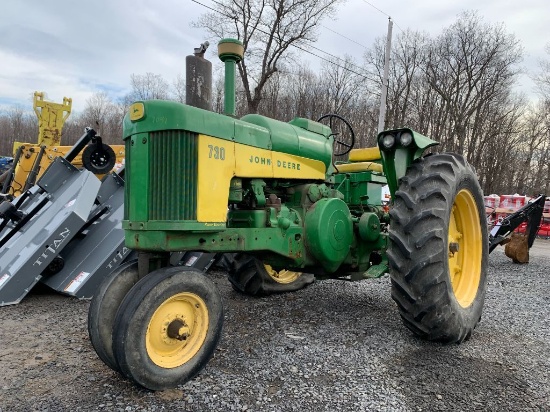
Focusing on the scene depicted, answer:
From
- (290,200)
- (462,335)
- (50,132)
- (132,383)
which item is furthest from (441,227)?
(50,132)

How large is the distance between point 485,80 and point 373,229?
89.7 ft

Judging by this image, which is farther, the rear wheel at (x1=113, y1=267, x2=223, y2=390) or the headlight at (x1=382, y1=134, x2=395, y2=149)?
the headlight at (x1=382, y1=134, x2=395, y2=149)

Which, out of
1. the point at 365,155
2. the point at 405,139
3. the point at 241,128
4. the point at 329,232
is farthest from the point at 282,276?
the point at 241,128

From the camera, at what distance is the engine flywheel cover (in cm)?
356

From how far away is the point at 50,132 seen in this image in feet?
33.9

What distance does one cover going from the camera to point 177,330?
2.56m

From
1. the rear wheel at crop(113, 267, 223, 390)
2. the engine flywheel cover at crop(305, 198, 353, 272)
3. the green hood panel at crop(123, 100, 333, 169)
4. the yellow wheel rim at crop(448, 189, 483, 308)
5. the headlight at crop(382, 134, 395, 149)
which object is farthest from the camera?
the yellow wheel rim at crop(448, 189, 483, 308)

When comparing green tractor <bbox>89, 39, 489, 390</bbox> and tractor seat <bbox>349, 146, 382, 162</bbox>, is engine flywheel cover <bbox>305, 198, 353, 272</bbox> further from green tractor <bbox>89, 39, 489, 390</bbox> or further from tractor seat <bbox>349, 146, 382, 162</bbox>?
tractor seat <bbox>349, 146, 382, 162</bbox>

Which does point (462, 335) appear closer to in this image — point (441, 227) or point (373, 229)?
point (441, 227)

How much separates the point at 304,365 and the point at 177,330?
0.93m

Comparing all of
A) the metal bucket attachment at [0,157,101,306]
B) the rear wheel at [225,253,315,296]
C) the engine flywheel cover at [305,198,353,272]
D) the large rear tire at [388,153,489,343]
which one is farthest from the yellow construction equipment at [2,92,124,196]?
the large rear tire at [388,153,489,343]

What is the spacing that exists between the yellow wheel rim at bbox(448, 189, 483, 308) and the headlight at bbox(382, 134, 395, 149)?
0.83 m

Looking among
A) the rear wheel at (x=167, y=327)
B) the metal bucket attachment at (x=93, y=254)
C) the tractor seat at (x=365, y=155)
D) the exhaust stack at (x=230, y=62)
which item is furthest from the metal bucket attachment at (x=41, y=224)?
the tractor seat at (x=365, y=155)

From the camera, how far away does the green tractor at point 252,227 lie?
257cm
